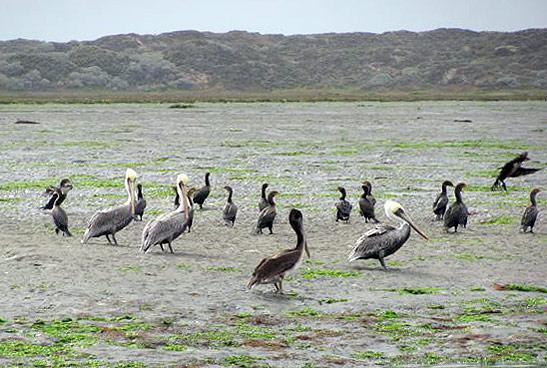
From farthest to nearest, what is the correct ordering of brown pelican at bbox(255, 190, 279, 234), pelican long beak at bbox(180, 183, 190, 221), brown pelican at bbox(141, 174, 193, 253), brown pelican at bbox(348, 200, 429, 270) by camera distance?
1. brown pelican at bbox(255, 190, 279, 234)
2. pelican long beak at bbox(180, 183, 190, 221)
3. brown pelican at bbox(141, 174, 193, 253)
4. brown pelican at bbox(348, 200, 429, 270)

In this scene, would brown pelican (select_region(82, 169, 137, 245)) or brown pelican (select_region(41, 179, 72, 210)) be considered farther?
brown pelican (select_region(41, 179, 72, 210))

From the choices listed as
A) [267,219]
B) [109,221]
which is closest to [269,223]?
[267,219]

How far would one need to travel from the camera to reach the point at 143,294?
11.1 meters

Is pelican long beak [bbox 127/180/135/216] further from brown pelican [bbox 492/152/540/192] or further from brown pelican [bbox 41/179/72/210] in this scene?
brown pelican [bbox 492/152/540/192]

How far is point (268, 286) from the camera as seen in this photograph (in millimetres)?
11750

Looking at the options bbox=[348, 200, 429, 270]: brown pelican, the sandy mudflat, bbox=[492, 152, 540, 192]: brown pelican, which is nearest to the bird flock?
bbox=[348, 200, 429, 270]: brown pelican

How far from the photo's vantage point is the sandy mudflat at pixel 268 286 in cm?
885

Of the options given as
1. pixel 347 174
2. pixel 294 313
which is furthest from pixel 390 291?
pixel 347 174

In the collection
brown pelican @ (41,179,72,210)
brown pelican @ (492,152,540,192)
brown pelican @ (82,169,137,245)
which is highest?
brown pelican @ (492,152,540,192)

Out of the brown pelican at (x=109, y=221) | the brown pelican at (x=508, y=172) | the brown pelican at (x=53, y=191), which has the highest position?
the brown pelican at (x=508, y=172)

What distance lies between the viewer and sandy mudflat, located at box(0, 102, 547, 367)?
29.0ft

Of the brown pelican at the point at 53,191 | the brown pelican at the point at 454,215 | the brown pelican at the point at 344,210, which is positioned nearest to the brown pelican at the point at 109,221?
the brown pelican at the point at 53,191

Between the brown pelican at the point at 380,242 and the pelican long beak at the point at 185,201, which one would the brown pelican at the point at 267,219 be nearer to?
→ the pelican long beak at the point at 185,201

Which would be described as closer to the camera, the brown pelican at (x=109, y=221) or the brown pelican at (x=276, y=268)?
the brown pelican at (x=276, y=268)
